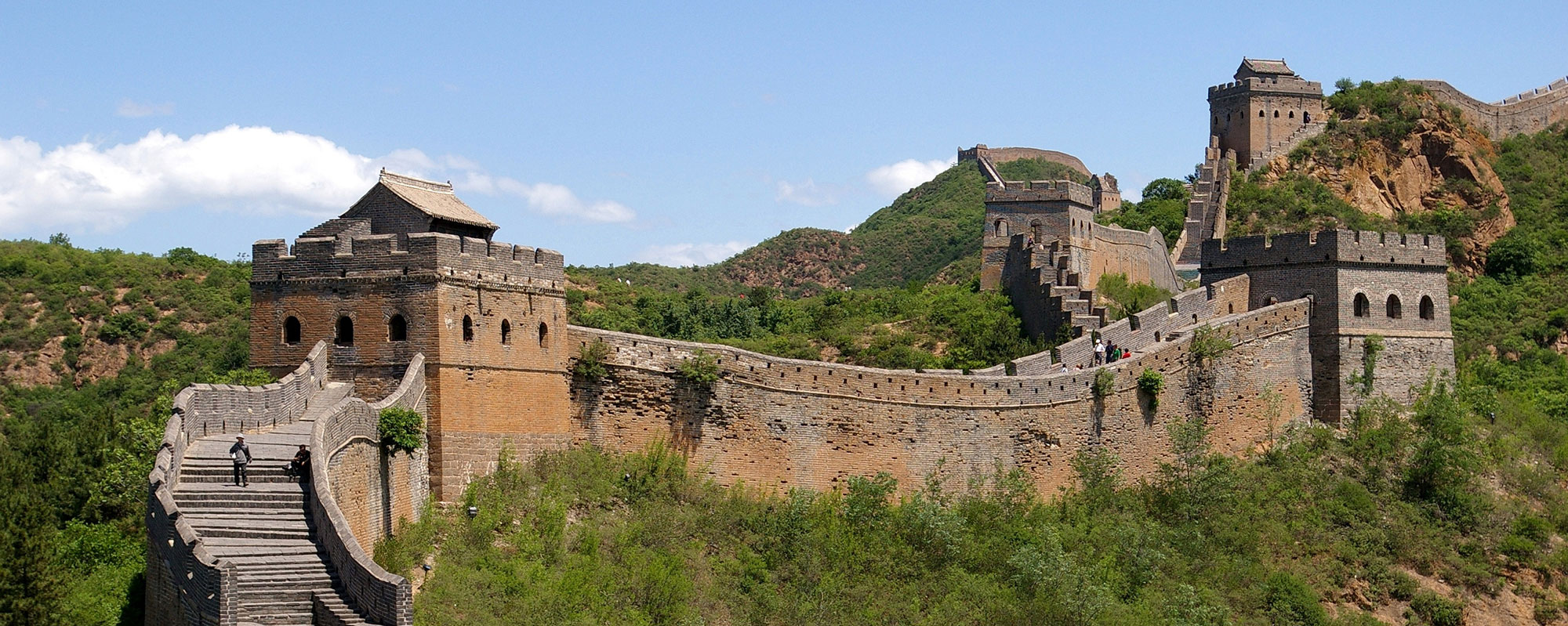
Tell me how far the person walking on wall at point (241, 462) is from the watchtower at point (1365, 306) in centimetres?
2263

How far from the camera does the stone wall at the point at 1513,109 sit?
6425 centimetres

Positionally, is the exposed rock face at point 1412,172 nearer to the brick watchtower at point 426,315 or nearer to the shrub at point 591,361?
the shrub at point 591,361

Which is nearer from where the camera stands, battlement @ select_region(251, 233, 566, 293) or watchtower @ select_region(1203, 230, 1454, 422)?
battlement @ select_region(251, 233, 566, 293)

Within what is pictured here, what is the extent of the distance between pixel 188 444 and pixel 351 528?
2065 mm

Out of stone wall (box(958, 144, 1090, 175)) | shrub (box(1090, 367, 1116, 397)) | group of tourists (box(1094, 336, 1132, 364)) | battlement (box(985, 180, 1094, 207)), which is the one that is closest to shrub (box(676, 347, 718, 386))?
shrub (box(1090, 367, 1116, 397))

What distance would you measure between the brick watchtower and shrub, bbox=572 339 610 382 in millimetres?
926

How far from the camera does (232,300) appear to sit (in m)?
63.0

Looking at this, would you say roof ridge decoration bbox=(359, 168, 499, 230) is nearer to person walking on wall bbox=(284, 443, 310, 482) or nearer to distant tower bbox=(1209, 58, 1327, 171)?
person walking on wall bbox=(284, 443, 310, 482)

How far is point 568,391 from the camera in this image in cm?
2667

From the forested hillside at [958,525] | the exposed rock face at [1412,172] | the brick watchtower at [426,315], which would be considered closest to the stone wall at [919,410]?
the forested hillside at [958,525]

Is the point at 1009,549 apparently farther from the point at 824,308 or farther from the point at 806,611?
the point at 824,308

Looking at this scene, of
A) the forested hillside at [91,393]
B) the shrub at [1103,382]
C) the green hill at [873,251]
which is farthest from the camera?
the green hill at [873,251]

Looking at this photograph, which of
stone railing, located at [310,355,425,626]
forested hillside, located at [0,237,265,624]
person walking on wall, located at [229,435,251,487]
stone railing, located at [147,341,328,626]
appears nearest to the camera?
stone railing, located at [147,341,328,626]

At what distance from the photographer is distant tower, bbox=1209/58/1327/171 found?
206 ft
